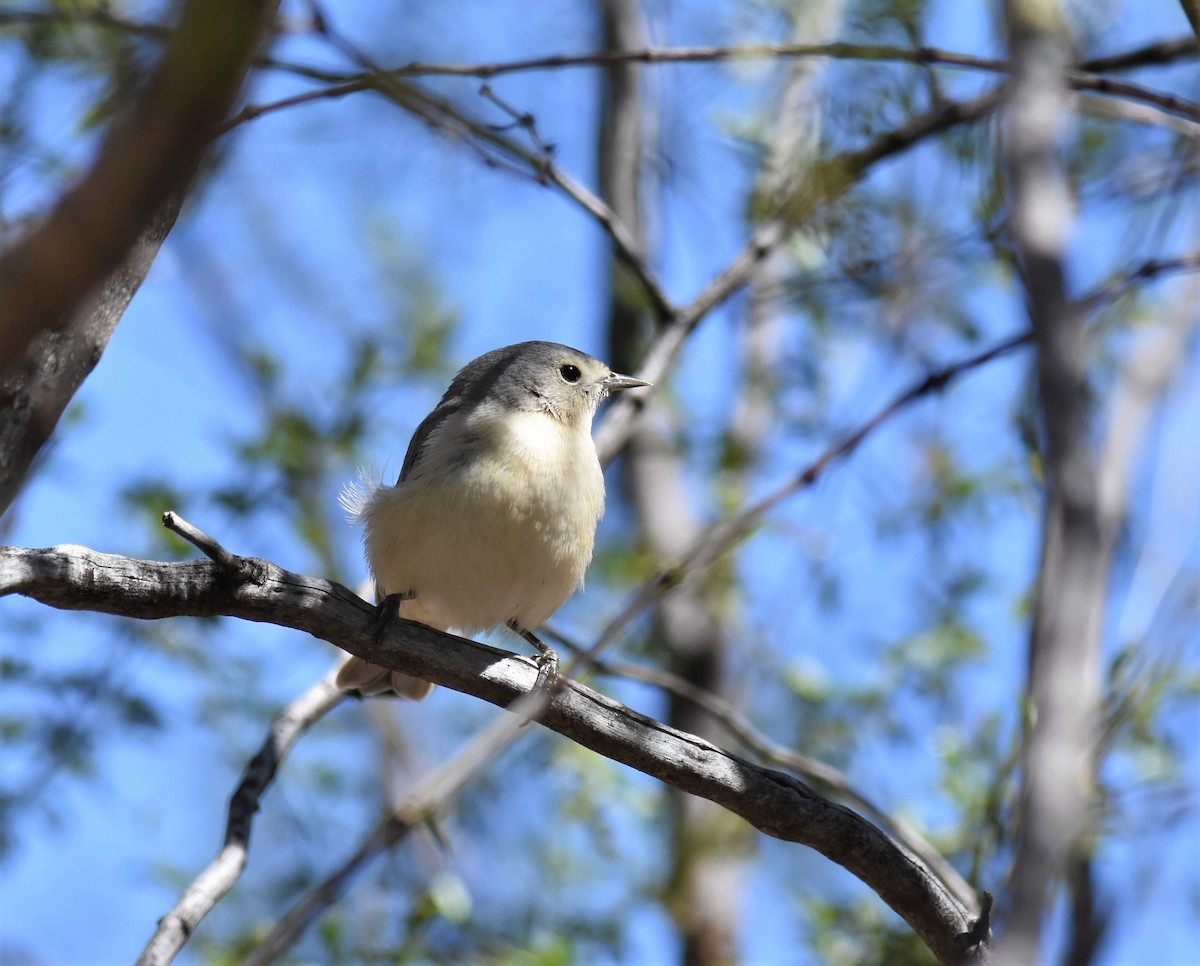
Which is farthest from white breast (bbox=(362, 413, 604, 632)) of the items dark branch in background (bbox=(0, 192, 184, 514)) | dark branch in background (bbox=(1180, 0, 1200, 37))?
dark branch in background (bbox=(1180, 0, 1200, 37))

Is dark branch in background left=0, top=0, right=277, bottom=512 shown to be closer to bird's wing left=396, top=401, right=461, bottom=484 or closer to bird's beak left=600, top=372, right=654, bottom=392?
bird's wing left=396, top=401, right=461, bottom=484

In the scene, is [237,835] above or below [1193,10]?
below

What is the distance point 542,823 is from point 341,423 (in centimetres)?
325

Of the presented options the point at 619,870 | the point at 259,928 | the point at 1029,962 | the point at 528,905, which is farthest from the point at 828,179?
the point at 619,870

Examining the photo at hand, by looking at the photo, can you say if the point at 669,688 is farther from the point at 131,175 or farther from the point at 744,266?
the point at 131,175

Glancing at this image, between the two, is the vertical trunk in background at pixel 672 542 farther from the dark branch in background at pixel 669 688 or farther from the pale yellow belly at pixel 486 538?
the pale yellow belly at pixel 486 538

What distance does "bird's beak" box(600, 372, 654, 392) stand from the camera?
5188 mm

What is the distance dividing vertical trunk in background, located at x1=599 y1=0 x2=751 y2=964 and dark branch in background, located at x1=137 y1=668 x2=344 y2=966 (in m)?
2.33

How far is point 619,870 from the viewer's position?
759 centimetres

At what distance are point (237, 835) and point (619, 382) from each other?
2.51 metres

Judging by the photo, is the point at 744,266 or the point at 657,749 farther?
the point at 744,266

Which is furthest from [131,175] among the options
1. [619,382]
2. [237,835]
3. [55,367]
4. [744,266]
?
[744,266]

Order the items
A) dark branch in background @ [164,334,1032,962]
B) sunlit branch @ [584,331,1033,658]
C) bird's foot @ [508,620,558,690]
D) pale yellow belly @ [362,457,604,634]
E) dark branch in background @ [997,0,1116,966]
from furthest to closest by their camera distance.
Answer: pale yellow belly @ [362,457,604,634]
bird's foot @ [508,620,558,690]
sunlit branch @ [584,331,1033,658]
dark branch in background @ [164,334,1032,962]
dark branch in background @ [997,0,1116,966]

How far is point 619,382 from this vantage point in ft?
17.2
